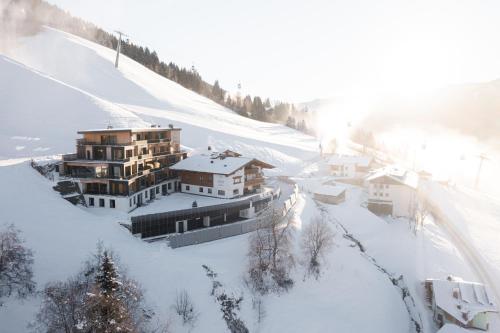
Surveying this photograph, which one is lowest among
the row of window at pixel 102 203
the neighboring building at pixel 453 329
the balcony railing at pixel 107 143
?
the neighboring building at pixel 453 329

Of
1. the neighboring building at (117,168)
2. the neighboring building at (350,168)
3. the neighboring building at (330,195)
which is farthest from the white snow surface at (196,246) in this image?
the neighboring building at (350,168)

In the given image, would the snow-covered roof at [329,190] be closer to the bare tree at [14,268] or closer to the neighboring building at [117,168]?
the neighboring building at [117,168]

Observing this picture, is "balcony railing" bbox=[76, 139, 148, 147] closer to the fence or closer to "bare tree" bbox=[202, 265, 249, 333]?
the fence

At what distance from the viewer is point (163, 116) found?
293 feet

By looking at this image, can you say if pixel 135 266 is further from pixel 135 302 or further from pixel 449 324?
pixel 449 324

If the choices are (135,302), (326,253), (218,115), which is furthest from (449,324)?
(218,115)

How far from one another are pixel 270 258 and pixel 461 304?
21694 mm

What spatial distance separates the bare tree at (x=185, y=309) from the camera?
31.5m

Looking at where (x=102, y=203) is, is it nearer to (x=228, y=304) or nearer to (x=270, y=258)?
(x=228, y=304)

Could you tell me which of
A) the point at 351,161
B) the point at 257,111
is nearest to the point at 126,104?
the point at 351,161

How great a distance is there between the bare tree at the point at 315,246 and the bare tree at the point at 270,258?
2.44m

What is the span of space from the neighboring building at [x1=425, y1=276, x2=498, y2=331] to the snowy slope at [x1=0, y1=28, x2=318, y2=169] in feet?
161

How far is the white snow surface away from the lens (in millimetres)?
33156

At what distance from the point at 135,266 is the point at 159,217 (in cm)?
764
